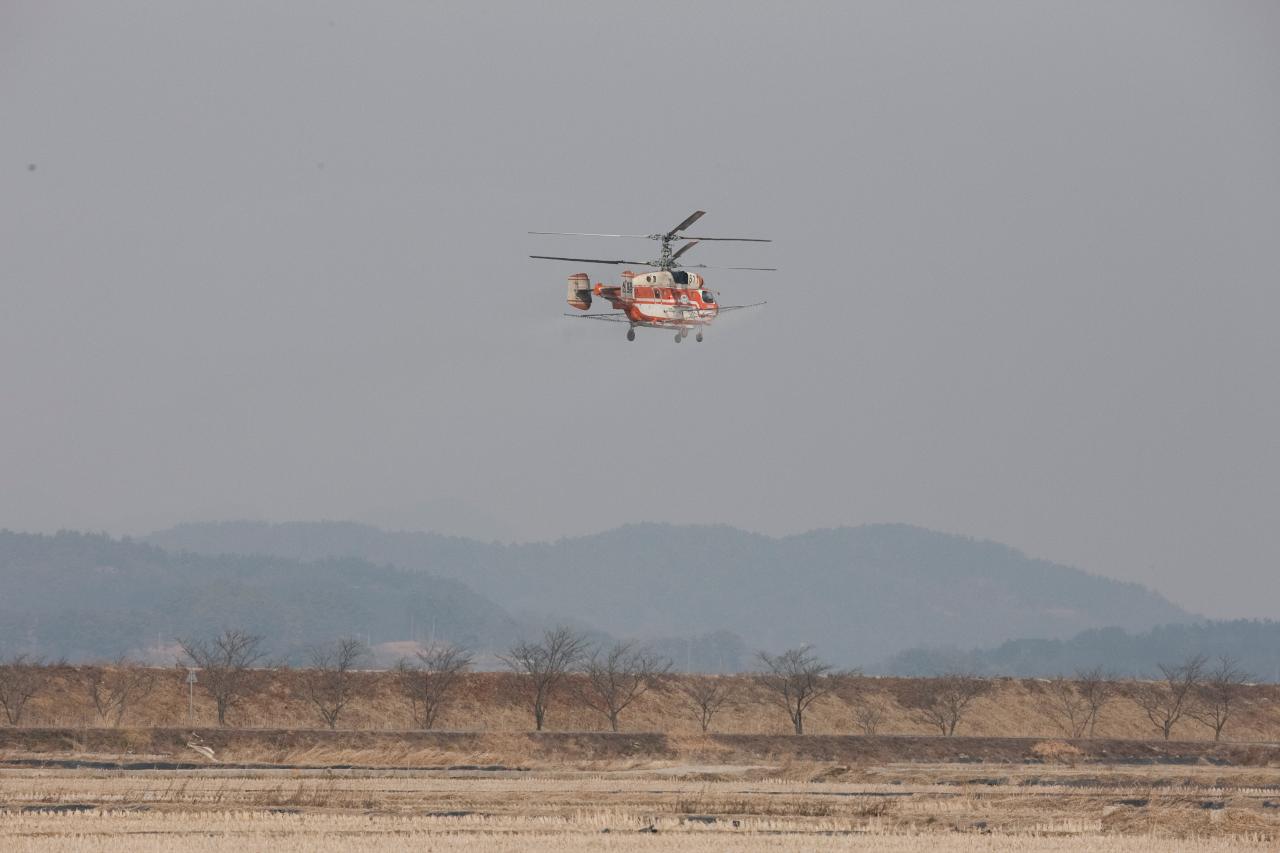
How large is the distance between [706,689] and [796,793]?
4686 centimetres

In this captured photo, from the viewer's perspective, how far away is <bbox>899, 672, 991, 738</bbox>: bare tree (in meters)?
101

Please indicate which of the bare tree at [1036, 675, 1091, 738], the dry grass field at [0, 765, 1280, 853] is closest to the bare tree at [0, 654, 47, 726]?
the dry grass field at [0, 765, 1280, 853]

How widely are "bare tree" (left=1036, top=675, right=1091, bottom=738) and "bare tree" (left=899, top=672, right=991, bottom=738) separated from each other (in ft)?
13.3

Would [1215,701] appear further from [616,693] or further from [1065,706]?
[616,693]

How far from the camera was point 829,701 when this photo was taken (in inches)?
4055

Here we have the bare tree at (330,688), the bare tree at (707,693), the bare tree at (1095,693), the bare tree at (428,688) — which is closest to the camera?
the bare tree at (330,688)

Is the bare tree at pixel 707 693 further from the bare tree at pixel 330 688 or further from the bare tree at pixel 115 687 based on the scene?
the bare tree at pixel 115 687

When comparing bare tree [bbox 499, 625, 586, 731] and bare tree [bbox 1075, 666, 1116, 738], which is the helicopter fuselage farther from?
bare tree [bbox 1075, 666, 1116, 738]

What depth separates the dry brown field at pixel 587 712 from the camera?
90125mm

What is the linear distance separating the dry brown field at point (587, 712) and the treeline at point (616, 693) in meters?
0.17

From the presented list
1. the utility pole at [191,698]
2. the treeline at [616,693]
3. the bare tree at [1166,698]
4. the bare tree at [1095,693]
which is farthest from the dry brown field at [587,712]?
the bare tree at [1166,698]

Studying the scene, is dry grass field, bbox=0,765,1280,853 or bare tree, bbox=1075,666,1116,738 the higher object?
bare tree, bbox=1075,666,1116,738

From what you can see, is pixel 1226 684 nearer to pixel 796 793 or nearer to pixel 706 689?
pixel 706 689

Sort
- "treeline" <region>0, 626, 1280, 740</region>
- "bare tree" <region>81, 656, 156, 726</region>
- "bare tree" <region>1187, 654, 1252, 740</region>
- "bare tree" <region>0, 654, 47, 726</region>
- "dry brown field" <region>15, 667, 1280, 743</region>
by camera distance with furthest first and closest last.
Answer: "bare tree" <region>1187, 654, 1252, 740</region>, "treeline" <region>0, 626, 1280, 740</region>, "dry brown field" <region>15, 667, 1280, 743</region>, "bare tree" <region>81, 656, 156, 726</region>, "bare tree" <region>0, 654, 47, 726</region>
